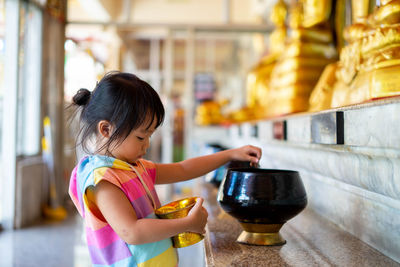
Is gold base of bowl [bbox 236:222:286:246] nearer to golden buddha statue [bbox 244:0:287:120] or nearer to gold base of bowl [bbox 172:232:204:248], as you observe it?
gold base of bowl [bbox 172:232:204:248]

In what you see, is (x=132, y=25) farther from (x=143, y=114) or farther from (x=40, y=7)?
(x=143, y=114)

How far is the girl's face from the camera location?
934 millimetres

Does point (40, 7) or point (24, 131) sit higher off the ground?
point (40, 7)

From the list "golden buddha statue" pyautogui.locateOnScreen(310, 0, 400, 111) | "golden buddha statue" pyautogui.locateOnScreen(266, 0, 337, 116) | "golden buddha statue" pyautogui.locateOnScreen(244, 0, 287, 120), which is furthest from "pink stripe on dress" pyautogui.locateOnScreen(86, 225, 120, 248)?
"golden buddha statue" pyautogui.locateOnScreen(244, 0, 287, 120)

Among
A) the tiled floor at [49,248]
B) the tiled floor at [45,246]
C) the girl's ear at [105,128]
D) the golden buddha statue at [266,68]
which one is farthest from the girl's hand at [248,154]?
the golden buddha statue at [266,68]

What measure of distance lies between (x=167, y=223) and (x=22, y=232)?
274 cm

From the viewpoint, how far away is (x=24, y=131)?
3.68 metres

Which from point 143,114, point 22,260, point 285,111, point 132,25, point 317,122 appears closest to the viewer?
point 143,114

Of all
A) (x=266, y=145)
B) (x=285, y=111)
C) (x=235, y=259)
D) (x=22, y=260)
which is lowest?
(x=22, y=260)

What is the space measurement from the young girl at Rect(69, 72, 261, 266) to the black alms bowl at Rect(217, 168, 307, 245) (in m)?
0.08

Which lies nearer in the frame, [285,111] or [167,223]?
[167,223]

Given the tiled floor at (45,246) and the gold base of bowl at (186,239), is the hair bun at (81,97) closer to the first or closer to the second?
the gold base of bowl at (186,239)

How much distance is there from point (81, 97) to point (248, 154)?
48 cm

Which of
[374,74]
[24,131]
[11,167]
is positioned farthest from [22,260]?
[374,74]
